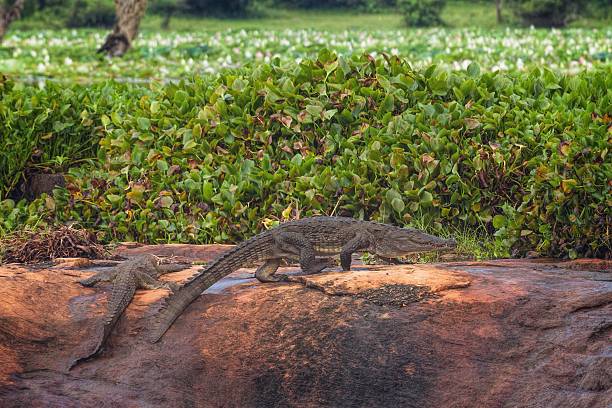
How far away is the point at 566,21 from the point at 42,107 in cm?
2764

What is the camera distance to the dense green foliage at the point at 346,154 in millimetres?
7059

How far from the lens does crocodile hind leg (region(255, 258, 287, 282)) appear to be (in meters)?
5.71

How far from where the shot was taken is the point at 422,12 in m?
36.3

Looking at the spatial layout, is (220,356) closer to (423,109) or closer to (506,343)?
(506,343)

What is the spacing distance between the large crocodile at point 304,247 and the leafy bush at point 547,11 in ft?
93.0

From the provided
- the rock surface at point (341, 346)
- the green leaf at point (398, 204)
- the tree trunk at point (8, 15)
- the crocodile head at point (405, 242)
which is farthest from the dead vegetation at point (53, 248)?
the tree trunk at point (8, 15)

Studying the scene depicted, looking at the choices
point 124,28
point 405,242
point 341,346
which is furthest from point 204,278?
point 124,28

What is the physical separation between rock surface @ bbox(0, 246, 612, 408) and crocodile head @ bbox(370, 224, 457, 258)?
0.30 meters

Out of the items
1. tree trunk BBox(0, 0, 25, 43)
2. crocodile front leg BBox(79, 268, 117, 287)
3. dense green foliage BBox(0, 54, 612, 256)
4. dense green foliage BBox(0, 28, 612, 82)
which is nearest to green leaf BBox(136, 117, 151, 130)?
dense green foliage BBox(0, 54, 612, 256)

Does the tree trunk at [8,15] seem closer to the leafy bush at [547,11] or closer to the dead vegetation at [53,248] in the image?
the dead vegetation at [53,248]

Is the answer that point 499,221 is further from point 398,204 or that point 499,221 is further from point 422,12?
point 422,12

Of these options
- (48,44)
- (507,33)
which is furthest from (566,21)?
(48,44)

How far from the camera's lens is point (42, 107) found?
9.62 metres

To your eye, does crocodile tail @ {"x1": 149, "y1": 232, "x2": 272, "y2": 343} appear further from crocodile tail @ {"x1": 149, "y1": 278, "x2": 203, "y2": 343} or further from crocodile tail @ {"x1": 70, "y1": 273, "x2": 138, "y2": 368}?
crocodile tail @ {"x1": 70, "y1": 273, "x2": 138, "y2": 368}
